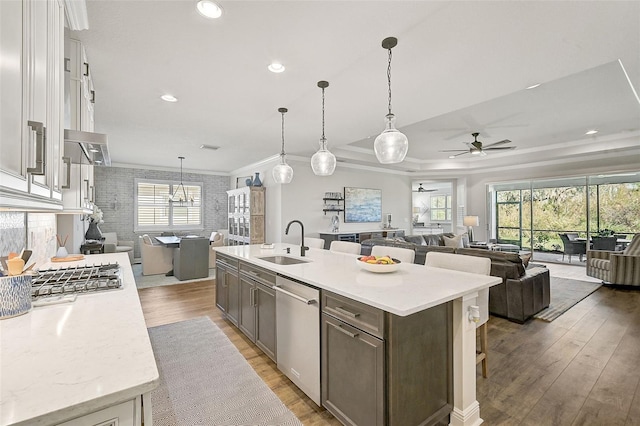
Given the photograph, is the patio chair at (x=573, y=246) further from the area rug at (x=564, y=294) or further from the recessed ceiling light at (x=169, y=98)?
the recessed ceiling light at (x=169, y=98)

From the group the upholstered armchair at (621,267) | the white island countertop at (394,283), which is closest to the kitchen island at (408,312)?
the white island countertop at (394,283)

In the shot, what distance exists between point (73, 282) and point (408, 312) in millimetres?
1950

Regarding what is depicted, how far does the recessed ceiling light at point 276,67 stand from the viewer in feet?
8.73

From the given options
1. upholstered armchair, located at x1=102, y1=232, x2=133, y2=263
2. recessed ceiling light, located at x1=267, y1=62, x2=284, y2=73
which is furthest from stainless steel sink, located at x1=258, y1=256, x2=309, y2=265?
upholstered armchair, located at x1=102, y1=232, x2=133, y2=263

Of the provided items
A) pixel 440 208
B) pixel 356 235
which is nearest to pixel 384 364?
pixel 356 235

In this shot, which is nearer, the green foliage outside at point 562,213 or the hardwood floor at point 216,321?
the hardwood floor at point 216,321

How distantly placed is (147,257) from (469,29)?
22.5 ft

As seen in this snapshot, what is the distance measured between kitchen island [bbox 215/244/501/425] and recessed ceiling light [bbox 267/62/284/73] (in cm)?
186

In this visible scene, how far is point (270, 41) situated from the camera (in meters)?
2.32

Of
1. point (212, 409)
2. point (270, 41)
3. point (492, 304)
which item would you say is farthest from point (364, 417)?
point (492, 304)

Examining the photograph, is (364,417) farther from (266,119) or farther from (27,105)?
(266,119)

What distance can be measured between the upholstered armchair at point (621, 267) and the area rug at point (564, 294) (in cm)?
24

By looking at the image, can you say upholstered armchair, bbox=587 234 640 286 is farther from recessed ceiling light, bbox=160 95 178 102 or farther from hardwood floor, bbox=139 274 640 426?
recessed ceiling light, bbox=160 95 178 102

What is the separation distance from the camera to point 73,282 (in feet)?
5.71
